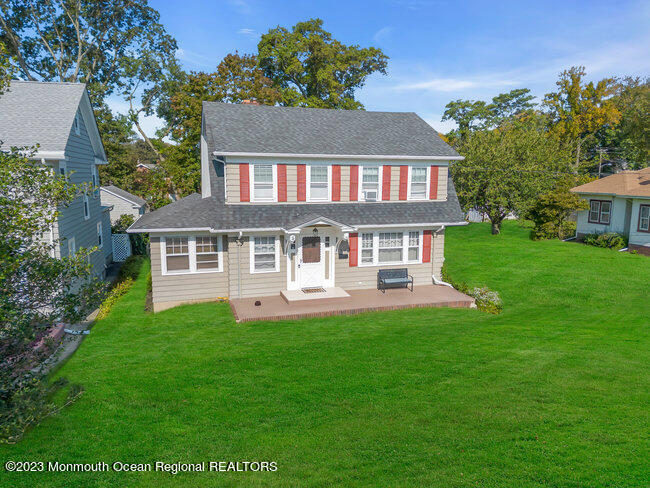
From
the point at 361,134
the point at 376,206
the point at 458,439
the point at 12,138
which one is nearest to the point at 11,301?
the point at 458,439

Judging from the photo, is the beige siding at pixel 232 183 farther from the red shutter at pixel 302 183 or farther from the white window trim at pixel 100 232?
the white window trim at pixel 100 232

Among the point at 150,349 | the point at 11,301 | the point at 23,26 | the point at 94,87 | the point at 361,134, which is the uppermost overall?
the point at 23,26

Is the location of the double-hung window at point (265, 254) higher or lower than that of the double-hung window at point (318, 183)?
lower

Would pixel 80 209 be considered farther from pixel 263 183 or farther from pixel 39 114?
pixel 263 183

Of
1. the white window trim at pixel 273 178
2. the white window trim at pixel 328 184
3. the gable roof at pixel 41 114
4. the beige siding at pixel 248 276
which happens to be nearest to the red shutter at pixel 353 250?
the white window trim at pixel 328 184

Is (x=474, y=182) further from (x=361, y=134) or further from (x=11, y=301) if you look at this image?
(x=11, y=301)

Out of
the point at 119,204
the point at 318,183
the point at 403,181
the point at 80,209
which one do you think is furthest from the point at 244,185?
the point at 119,204

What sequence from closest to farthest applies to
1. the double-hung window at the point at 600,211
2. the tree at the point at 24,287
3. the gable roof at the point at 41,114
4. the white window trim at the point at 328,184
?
the tree at the point at 24,287
the gable roof at the point at 41,114
the white window trim at the point at 328,184
the double-hung window at the point at 600,211
